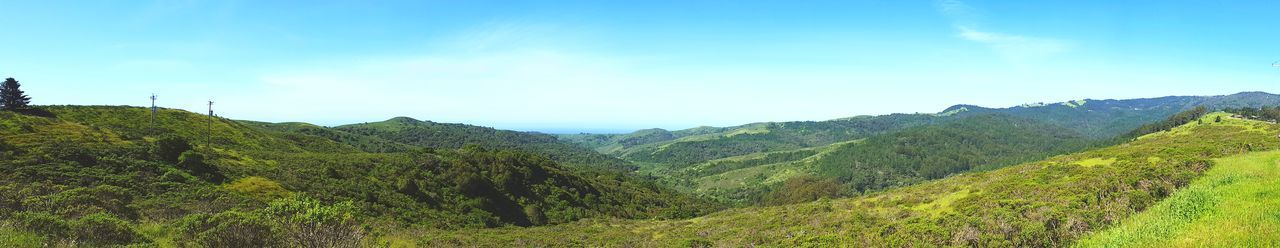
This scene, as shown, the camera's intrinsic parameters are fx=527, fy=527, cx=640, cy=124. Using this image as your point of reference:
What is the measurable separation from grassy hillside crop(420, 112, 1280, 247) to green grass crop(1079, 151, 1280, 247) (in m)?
2.30

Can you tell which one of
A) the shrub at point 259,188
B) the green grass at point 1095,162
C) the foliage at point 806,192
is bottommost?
the foliage at point 806,192

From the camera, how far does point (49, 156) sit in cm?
4816

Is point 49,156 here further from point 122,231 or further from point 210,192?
point 122,231

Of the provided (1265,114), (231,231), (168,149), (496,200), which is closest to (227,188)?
(168,149)

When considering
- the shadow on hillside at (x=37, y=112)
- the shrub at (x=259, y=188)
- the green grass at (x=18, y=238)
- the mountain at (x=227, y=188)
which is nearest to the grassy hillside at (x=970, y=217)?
the shrub at (x=259, y=188)

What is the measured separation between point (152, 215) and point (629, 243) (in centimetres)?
3130

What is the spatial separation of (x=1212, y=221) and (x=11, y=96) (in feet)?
400

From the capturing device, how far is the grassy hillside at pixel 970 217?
20062mm

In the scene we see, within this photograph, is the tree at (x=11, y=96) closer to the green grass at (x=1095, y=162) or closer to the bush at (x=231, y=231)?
the bush at (x=231, y=231)

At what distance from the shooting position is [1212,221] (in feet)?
39.3

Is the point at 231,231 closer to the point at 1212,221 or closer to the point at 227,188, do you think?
the point at 1212,221

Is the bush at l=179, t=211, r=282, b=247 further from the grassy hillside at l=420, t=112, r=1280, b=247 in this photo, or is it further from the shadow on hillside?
the shadow on hillside

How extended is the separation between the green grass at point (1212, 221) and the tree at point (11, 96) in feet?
387

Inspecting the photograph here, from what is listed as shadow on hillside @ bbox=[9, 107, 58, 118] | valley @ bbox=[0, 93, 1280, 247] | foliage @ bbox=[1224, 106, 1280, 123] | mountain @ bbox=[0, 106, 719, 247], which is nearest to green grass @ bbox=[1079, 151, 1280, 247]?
valley @ bbox=[0, 93, 1280, 247]
